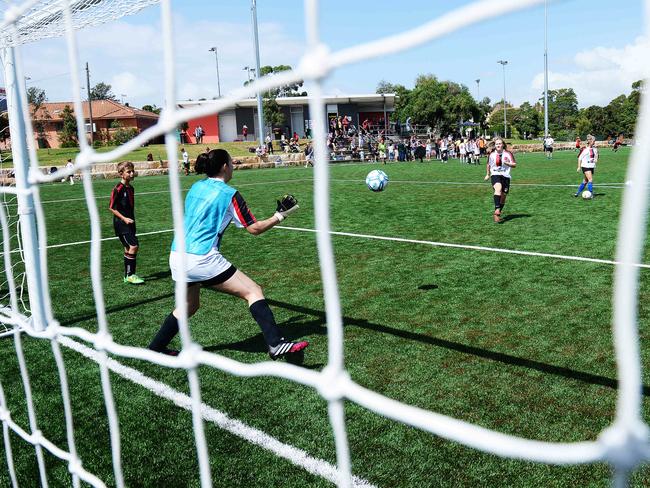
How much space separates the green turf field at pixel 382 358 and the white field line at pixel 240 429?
2.2 inches

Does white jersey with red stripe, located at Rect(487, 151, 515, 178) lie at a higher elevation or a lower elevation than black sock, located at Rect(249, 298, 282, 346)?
higher

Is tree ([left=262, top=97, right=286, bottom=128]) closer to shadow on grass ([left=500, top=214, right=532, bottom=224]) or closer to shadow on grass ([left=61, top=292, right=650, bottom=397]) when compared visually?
shadow on grass ([left=500, top=214, right=532, bottom=224])

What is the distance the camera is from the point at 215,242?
4.68 metres

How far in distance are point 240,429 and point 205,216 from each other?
167 centimetres

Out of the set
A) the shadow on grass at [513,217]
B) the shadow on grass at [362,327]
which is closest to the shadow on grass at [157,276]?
the shadow on grass at [362,327]

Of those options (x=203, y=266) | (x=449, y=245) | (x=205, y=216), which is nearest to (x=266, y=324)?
(x=203, y=266)

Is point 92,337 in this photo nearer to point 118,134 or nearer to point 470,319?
point 470,319

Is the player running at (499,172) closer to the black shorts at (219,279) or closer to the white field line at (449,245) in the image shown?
the white field line at (449,245)

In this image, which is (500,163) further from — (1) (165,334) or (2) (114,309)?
(1) (165,334)

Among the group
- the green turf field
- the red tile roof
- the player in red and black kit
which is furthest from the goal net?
the red tile roof

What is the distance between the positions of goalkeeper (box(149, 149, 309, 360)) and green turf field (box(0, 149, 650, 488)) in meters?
0.39

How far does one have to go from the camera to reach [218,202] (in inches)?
182

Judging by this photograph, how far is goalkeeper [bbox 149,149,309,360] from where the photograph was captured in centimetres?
460

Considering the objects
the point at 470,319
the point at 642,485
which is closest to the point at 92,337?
the point at 642,485
